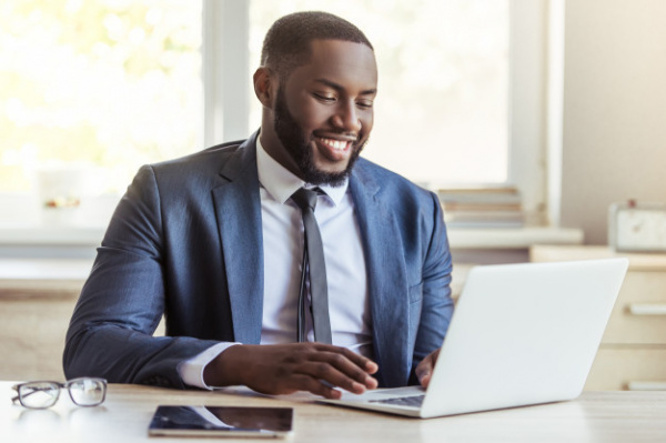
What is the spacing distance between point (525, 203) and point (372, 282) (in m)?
1.67

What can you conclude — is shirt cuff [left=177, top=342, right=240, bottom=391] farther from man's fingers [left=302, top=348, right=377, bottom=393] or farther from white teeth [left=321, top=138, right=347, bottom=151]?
white teeth [left=321, top=138, right=347, bottom=151]

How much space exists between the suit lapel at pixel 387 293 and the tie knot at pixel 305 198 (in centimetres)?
10

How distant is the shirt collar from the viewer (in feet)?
6.52

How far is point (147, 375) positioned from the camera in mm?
1556

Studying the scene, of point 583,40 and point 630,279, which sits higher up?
point 583,40

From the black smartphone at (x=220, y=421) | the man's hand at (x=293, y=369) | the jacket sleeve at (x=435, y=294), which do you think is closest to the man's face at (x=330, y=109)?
the jacket sleeve at (x=435, y=294)

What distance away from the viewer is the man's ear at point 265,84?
206 centimetres

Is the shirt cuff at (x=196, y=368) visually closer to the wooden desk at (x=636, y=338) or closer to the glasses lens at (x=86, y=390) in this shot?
the glasses lens at (x=86, y=390)

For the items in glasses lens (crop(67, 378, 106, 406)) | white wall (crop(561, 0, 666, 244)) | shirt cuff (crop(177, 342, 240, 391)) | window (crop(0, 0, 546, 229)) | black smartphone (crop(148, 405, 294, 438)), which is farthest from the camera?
window (crop(0, 0, 546, 229))

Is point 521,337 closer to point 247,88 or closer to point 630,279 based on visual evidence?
point 630,279

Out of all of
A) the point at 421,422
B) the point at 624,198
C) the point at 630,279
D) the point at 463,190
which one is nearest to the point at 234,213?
the point at 421,422

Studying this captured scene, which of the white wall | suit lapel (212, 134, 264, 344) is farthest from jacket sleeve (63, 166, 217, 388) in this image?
the white wall

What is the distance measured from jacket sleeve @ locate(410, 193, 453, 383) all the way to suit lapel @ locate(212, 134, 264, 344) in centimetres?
37

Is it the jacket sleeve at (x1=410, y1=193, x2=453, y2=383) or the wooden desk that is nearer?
the jacket sleeve at (x1=410, y1=193, x2=453, y2=383)
